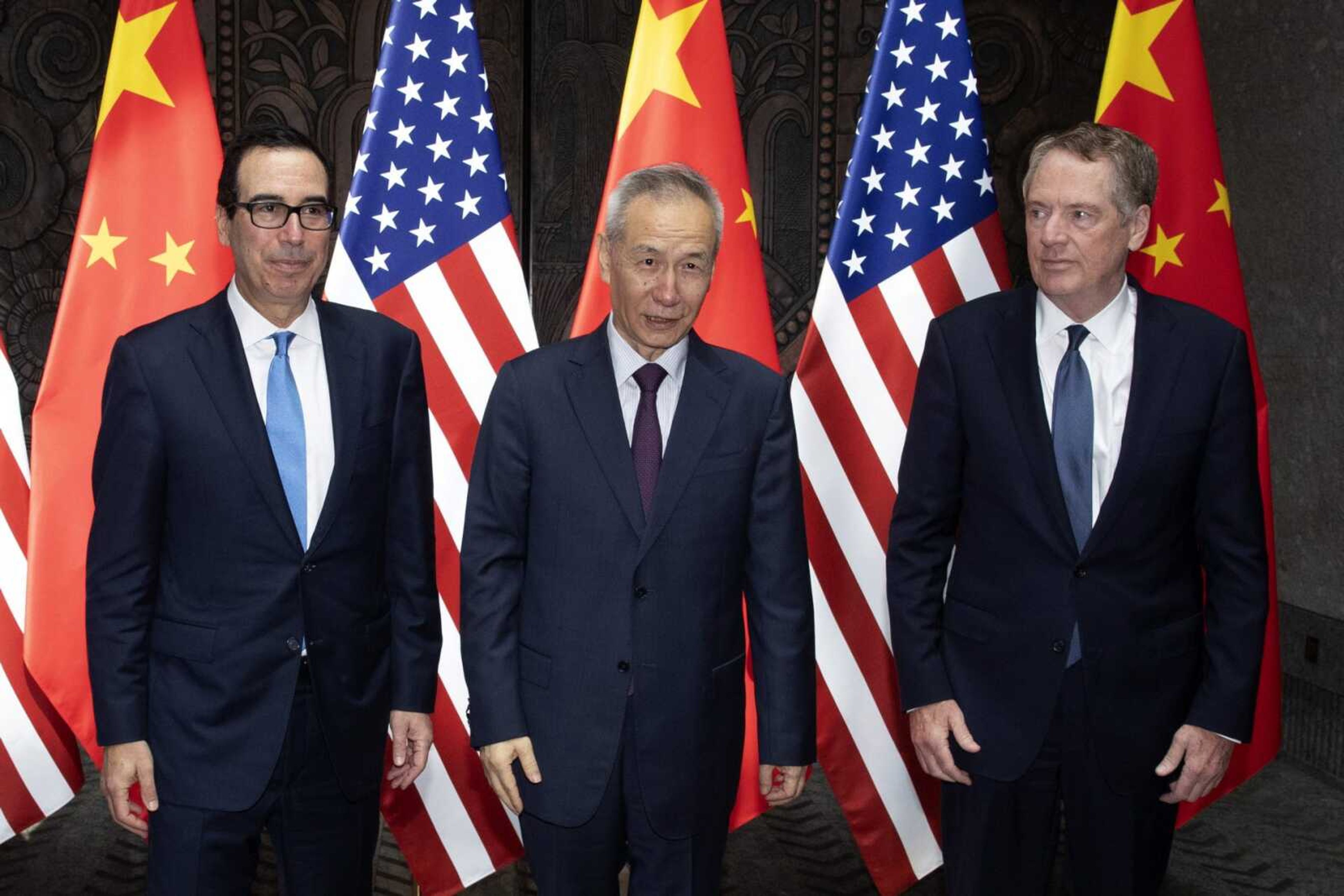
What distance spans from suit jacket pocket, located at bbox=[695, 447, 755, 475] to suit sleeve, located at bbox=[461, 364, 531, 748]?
260mm

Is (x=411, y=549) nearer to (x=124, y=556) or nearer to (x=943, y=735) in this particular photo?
(x=124, y=556)

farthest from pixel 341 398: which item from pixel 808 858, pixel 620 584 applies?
pixel 808 858

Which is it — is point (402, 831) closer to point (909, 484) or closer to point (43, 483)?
point (43, 483)

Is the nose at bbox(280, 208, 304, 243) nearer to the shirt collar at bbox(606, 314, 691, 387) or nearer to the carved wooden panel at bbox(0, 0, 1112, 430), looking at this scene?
the shirt collar at bbox(606, 314, 691, 387)

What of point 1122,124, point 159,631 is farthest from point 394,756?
point 1122,124

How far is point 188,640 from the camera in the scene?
1.82 metres

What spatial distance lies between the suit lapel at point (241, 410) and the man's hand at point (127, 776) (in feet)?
1.24

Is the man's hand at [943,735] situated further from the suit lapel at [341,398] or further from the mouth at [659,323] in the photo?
the suit lapel at [341,398]

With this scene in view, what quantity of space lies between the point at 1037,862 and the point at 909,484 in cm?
65

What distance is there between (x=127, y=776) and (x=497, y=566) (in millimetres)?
629

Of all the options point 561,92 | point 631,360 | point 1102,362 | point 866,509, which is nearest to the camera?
point 631,360

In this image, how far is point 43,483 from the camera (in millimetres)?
2535

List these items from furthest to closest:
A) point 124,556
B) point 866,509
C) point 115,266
A: point 866,509 < point 115,266 < point 124,556

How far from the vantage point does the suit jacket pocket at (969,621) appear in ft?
6.51
